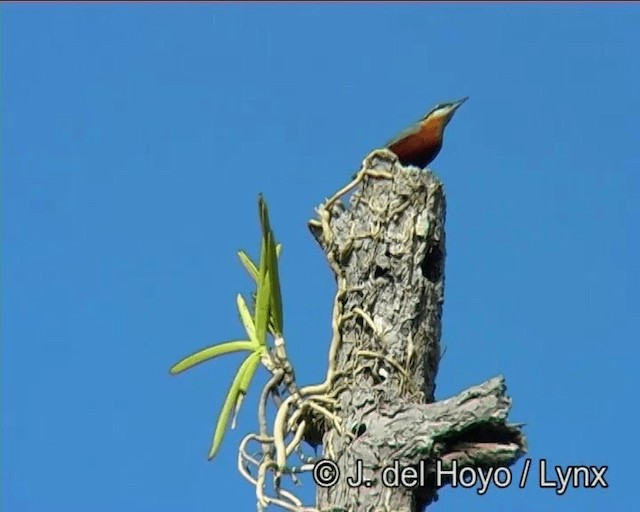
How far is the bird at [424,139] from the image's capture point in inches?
111

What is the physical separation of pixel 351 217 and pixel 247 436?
56cm

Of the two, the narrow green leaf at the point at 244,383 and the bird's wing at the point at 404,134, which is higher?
the bird's wing at the point at 404,134

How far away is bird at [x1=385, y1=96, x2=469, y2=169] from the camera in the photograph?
9.21 feet

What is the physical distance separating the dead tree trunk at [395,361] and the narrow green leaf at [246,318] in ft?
0.78

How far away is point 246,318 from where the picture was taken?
261cm

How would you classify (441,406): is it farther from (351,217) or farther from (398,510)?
(351,217)

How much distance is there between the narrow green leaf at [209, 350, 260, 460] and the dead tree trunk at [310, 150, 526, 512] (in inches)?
8.7

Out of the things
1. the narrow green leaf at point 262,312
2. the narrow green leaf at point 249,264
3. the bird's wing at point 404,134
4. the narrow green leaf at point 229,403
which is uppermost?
the bird's wing at point 404,134

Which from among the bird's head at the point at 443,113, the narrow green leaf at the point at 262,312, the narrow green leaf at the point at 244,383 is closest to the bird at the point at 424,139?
the bird's head at the point at 443,113

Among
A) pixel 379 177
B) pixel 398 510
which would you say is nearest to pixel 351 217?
pixel 379 177

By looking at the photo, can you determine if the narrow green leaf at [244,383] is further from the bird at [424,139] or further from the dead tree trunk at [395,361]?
the bird at [424,139]

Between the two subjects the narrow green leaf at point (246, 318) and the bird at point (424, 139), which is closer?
the narrow green leaf at point (246, 318)

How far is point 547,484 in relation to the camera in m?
2.41

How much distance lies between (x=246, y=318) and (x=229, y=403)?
0.81ft
